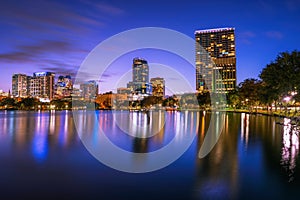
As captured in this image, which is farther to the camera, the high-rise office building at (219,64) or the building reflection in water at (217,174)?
the high-rise office building at (219,64)

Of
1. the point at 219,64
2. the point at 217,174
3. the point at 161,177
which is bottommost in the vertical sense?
the point at 161,177

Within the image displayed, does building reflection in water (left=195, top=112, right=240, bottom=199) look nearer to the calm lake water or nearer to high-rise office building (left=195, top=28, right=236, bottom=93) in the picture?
the calm lake water

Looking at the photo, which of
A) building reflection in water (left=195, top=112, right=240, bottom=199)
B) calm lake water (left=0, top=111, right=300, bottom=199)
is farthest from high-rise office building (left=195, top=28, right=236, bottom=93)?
calm lake water (left=0, top=111, right=300, bottom=199)

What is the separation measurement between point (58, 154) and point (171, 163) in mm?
5855

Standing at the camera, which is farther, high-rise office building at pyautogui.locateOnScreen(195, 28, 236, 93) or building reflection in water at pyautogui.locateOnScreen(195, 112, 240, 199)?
high-rise office building at pyautogui.locateOnScreen(195, 28, 236, 93)

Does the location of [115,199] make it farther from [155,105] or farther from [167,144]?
[155,105]

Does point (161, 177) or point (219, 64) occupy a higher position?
point (219, 64)

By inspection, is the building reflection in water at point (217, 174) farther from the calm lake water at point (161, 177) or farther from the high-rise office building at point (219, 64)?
the high-rise office building at point (219, 64)

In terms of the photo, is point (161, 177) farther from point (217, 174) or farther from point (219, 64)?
point (219, 64)

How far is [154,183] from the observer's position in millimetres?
8633

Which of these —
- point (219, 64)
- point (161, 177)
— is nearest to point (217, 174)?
point (161, 177)

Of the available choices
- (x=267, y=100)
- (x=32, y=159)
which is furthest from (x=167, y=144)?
(x=267, y=100)

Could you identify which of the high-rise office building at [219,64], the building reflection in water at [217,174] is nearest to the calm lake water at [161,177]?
the building reflection in water at [217,174]

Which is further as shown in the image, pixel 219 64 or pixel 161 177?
pixel 219 64
